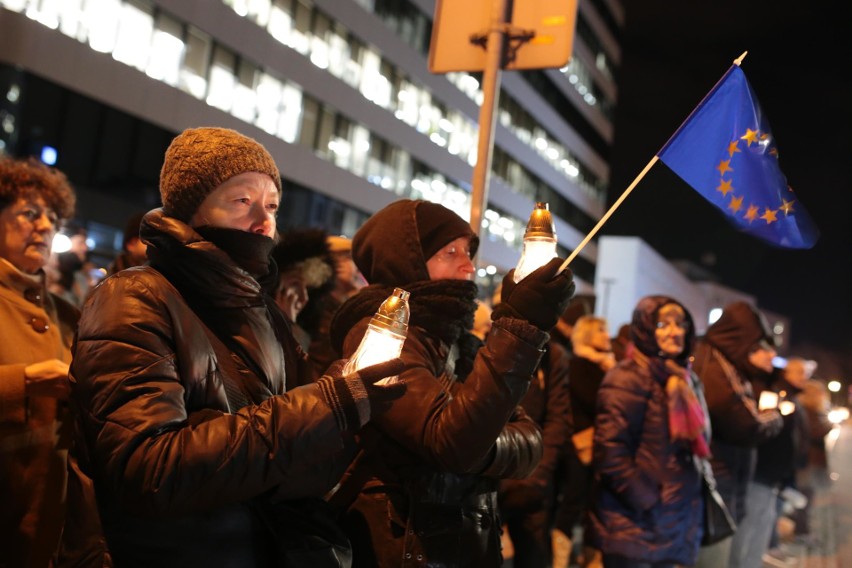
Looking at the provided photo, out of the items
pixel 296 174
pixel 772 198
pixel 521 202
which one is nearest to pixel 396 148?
pixel 296 174

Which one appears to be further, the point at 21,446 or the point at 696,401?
the point at 696,401

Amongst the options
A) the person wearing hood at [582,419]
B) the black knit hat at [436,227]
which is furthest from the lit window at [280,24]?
the black knit hat at [436,227]

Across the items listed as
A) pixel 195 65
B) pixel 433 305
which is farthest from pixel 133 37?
pixel 433 305

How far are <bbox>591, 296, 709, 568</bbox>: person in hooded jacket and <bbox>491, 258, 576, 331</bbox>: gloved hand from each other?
2271 millimetres

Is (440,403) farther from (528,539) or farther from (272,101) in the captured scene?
(272,101)

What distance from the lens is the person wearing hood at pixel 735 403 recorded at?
5.45 meters

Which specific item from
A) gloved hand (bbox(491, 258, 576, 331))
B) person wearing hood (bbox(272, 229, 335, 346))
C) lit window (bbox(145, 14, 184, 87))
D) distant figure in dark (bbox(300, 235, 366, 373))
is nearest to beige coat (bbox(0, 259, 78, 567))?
person wearing hood (bbox(272, 229, 335, 346))

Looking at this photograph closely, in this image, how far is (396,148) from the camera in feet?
111

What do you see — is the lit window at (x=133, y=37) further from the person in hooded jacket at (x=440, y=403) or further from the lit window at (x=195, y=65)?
the person in hooded jacket at (x=440, y=403)

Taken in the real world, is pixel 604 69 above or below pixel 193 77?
above

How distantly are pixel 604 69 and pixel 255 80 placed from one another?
4175cm

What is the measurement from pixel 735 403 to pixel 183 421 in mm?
4699

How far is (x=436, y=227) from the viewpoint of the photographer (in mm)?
2936

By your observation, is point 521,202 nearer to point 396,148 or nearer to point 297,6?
point 396,148
